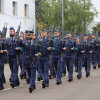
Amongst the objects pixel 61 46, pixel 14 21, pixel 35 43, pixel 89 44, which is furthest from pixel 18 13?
pixel 35 43

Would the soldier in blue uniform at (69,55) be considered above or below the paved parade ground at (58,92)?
above

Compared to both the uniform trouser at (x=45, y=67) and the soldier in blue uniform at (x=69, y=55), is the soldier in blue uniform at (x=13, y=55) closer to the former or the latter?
the uniform trouser at (x=45, y=67)

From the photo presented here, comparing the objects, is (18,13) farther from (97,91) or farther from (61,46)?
(97,91)

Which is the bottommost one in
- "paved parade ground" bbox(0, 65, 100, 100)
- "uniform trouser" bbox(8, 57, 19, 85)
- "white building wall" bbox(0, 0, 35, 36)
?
"paved parade ground" bbox(0, 65, 100, 100)

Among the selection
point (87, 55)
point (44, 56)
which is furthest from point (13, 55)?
point (87, 55)

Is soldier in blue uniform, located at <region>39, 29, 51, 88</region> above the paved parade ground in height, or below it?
above

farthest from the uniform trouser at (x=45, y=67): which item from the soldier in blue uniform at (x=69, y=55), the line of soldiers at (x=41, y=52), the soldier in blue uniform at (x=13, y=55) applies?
the soldier in blue uniform at (x=69, y=55)

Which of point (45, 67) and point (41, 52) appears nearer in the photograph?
point (45, 67)

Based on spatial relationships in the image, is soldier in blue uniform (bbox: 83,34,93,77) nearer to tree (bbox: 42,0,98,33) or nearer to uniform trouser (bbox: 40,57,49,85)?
uniform trouser (bbox: 40,57,49,85)

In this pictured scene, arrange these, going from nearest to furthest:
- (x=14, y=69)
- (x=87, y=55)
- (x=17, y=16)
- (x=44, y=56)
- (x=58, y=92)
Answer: (x=58, y=92), (x=14, y=69), (x=44, y=56), (x=87, y=55), (x=17, y=16)

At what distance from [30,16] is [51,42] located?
29.5 meters

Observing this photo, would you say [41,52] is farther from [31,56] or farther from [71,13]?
[71,13]

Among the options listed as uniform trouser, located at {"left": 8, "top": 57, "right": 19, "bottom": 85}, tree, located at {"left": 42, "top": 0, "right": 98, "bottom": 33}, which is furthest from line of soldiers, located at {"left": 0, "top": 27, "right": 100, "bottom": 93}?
tree, located at {"left": 42, "top": 0, "right": 98, "bottom": 33}

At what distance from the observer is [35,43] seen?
12.9 m
